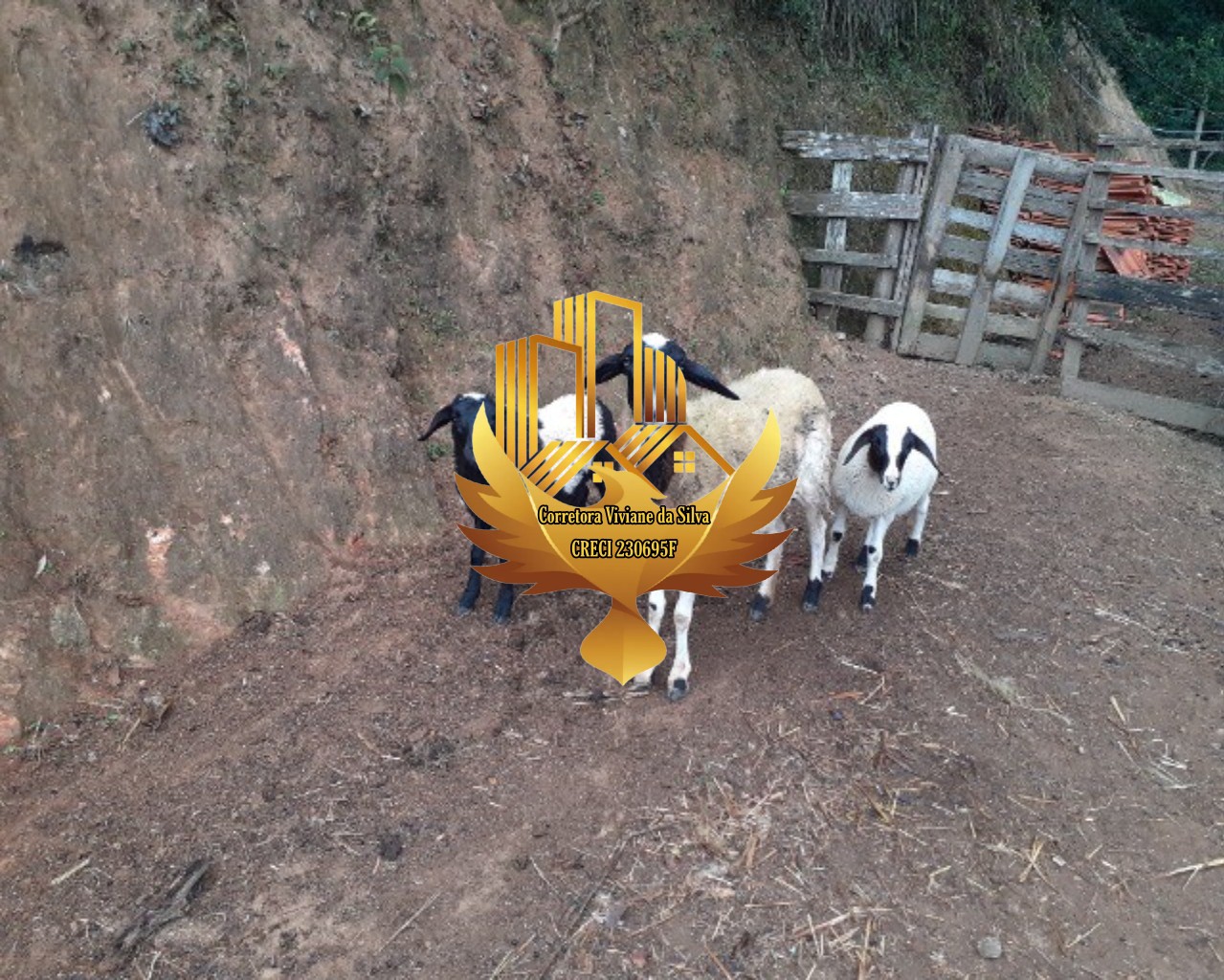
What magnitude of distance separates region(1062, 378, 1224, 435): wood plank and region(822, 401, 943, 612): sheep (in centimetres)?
395

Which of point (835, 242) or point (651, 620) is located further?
point (835, 242)

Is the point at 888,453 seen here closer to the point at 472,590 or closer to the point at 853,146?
the point at 472,590

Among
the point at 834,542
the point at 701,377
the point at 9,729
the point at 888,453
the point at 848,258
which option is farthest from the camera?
the point at 848,258

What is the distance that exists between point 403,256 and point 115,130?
1850 mm

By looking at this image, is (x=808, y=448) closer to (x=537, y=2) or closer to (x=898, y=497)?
(x=898, y=497)

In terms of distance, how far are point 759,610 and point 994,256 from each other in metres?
5.85

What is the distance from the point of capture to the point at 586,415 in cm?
369

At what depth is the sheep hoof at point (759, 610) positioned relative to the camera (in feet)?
16.3

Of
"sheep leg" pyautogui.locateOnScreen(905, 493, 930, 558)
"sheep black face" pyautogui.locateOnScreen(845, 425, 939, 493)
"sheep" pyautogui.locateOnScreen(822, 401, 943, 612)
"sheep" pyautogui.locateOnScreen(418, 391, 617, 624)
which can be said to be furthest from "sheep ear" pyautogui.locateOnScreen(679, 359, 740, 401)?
"sheep leg" pyautogui.locateOnScreen(905, 493, 930, 558)

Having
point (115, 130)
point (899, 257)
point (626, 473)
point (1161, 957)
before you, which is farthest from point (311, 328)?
point (899, 257)

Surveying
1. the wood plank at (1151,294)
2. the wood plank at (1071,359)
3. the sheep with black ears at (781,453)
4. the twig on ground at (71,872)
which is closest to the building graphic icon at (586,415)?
the sheep with black ears at (781,453)

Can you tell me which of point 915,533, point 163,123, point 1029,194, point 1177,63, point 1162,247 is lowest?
point 915,533

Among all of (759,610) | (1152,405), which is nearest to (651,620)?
(759,610)

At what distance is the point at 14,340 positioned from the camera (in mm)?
4227
